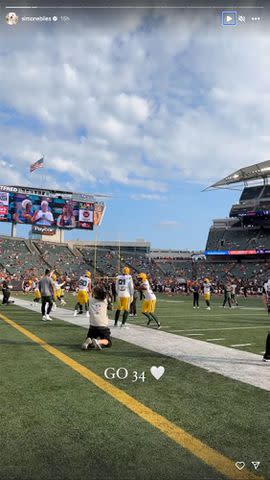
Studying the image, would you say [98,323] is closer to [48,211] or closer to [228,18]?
[228,18]

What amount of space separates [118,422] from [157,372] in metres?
1.83

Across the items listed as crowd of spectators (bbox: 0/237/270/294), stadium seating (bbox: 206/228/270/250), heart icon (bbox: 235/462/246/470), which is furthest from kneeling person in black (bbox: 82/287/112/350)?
stadium seating (bbox: 206/228/270/250)

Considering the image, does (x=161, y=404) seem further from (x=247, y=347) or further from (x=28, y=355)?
(x=247, y=347)

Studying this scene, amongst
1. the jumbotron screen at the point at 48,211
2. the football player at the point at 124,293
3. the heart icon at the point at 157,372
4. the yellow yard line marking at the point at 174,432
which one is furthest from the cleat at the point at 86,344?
the jumbotron screen at the point at 48,211

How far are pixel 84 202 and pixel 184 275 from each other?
18859mm

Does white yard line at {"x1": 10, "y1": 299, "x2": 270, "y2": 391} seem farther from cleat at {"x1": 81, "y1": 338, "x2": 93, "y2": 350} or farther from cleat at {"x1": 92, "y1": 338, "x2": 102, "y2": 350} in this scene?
cleat at {"x1": 81, "y1": 338, "x2": 93, "y2": 350}

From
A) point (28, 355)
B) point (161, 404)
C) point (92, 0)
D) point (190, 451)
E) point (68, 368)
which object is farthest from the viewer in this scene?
point (28, 355)

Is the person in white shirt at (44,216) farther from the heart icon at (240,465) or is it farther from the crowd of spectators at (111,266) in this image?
the heart icon at (240,465)

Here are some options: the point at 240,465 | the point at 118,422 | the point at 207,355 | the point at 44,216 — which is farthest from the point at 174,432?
the point at 44,216

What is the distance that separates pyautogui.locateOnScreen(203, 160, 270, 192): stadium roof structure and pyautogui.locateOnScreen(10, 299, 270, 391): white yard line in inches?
2010

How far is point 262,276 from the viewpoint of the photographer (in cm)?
5069

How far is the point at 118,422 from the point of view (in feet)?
11.3

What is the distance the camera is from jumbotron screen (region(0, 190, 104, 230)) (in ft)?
176

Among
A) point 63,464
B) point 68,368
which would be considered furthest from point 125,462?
point 68,368
